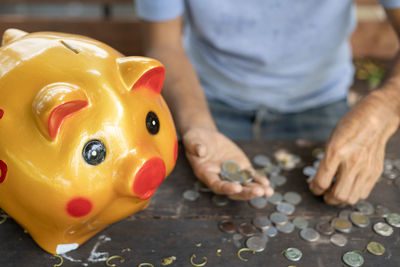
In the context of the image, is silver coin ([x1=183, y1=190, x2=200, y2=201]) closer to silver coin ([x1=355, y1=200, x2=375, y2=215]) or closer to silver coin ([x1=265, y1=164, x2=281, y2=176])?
silver coin ([x1=265, y1=164, x2=281, y2=176])

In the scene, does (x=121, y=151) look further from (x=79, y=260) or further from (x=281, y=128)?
(x=281, y=128)

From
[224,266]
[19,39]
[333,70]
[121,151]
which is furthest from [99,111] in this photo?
[333,70]

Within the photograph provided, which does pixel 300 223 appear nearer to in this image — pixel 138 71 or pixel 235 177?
pixel 235 177

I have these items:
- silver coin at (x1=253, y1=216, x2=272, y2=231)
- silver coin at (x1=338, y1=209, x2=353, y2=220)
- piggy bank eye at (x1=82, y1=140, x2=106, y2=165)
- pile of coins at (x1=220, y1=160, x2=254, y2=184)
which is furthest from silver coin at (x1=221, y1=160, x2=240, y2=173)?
piggy bank eye at (x1=82, y1=140, x2=106, y2=165)

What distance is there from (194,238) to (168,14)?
24.8 inches

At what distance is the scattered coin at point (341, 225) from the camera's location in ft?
2.51

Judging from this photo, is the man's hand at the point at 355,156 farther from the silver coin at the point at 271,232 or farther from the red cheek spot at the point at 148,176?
the red cheek spot at the point at 148,176

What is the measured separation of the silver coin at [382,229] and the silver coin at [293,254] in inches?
6.2

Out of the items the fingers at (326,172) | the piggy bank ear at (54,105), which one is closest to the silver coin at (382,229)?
the fingers at (326,172)

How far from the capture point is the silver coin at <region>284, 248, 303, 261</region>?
27.8 inches

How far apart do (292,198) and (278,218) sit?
0.07 metres

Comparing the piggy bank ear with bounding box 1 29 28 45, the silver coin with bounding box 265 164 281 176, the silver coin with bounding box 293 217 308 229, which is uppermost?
the piggy bank ear with bounding box 1 29 28 45

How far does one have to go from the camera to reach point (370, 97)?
91 cm

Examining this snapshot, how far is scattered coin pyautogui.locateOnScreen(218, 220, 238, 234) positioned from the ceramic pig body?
19cm
